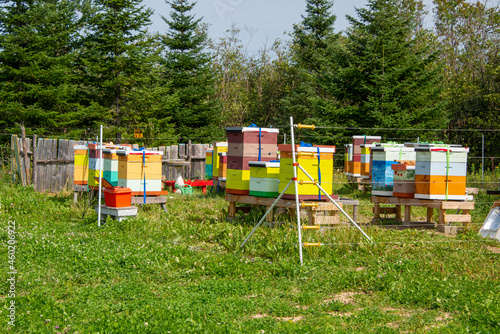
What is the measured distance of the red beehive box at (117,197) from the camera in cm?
1094

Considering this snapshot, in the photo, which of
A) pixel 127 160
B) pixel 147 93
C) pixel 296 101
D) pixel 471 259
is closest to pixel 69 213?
pixel 127 160

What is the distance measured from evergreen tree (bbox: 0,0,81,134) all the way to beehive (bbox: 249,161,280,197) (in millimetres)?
18307

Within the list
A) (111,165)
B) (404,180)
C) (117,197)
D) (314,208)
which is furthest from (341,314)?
(111,165)

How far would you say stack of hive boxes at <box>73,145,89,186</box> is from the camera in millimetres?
14914

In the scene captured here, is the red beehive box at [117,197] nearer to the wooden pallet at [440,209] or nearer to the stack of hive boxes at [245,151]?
the stack of hive boxes at [245,151]

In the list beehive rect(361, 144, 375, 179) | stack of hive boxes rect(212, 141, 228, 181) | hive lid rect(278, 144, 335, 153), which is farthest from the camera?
beehive rect(361, 144, 375, 179)

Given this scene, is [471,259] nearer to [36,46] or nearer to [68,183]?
[68,183]

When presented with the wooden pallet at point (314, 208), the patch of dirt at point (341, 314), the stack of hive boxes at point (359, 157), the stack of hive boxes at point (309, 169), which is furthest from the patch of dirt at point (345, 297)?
the stack of hive boxes at point (359, 157)

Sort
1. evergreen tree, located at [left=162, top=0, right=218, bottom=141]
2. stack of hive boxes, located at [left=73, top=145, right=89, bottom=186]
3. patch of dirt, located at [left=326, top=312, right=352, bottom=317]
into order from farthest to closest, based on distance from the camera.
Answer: evergreen tree, located at [left=162, top=0, right=218, bottom=141] → stack of hive boxes, located at [left=73, top=145, right=89, bottom=186] → patch of dirt, located at [left=326, top=312, right=352, bottom=317]

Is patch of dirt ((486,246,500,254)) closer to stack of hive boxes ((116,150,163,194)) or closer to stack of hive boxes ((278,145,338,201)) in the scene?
stack of hive boxes ((278,145,338,201))

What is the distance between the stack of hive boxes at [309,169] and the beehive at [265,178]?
1.90ft

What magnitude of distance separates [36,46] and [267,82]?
20.5 metres

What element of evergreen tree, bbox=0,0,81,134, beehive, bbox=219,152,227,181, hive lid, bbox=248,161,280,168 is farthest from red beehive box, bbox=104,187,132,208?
evergreen tree, bbox=0,0,81,134

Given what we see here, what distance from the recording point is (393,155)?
1307 cm
